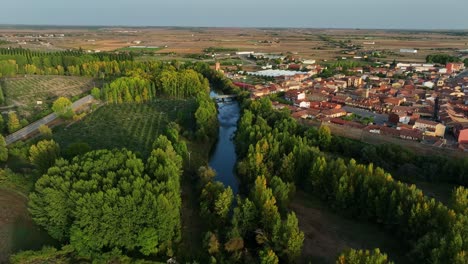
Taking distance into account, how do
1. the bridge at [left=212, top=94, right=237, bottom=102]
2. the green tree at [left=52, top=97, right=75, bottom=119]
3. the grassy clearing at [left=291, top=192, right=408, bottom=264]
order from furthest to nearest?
the bridge at [left=212, top=94, right=237, bottom=102] < the green tree at [left=52, top=97, right=75, bottom=119] < the grassy clearing at [left=291, top=192, right=408, bottom=264]

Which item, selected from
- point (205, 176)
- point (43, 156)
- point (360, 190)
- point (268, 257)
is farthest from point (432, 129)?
point (43, 156)

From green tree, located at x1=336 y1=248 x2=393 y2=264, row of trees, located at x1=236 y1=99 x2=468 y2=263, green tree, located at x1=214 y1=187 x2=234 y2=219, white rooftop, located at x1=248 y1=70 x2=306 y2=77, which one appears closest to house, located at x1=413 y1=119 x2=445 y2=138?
row of trees, located at x1=236 y1=99 x2=468 y2=263

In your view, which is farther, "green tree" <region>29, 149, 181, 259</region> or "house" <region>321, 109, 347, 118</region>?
"house" <region>321, 109, 347, 118</region>

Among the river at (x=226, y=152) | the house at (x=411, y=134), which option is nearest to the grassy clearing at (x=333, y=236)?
the river at (x=226, y=152)

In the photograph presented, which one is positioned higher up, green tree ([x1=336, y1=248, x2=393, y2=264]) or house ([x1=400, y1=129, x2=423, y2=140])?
house ([x1=400, y1=129, x2=423, y2=140])

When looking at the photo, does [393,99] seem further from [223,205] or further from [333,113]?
[223,205]

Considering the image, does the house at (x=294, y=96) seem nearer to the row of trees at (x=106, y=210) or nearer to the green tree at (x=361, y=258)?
the row of trees at (x=106, y=210)

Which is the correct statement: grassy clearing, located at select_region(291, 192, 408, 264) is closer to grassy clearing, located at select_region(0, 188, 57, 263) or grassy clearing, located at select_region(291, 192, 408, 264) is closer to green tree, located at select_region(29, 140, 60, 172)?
grassy clearing, located at select_region(0, 188, 57, 263)
